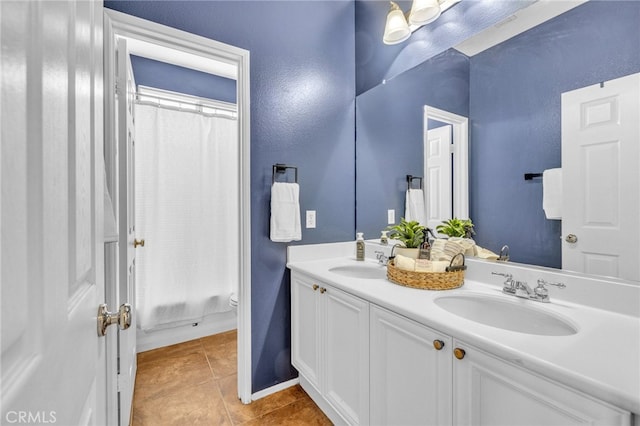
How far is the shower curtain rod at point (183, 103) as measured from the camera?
7.67ft

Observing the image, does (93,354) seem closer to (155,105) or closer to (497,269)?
(497,269)

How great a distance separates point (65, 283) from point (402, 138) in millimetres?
1790

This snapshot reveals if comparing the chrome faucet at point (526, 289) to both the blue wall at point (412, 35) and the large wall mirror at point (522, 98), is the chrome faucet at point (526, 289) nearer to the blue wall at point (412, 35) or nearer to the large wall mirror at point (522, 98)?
the large wall mirror at point (522, 98)

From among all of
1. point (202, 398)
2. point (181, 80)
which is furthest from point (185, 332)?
point (181, 80)

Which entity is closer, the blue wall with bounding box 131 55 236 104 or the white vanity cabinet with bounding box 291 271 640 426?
the white vanity cabinet with bounding box 291 271 640 426

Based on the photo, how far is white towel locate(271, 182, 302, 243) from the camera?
174cm

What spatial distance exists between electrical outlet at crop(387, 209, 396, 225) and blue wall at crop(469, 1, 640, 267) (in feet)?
1.77

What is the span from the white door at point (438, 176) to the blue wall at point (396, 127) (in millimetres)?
74

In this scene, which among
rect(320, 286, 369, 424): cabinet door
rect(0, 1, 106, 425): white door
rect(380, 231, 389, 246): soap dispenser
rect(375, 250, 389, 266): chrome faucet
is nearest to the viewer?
rect(0, 1, 106, 425): white door

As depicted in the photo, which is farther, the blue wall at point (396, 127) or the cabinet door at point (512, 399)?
the blue wall at point (396, 127)

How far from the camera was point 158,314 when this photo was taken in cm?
232

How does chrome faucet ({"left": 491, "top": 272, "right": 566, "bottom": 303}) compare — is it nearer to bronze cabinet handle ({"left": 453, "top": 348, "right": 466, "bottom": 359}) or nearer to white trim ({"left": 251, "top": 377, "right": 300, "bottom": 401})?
bronze cabinet handle ({"left": 453, "top": 348, "right": 466, "bottom": 359})

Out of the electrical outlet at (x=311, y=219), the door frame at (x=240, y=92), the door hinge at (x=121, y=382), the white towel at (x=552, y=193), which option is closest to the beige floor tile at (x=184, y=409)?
the door frame at (x=240, y=92)

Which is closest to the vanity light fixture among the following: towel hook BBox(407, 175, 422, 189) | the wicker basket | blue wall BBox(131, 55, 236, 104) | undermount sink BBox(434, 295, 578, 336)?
towel hook BBox(407, 175, 422, 189)
